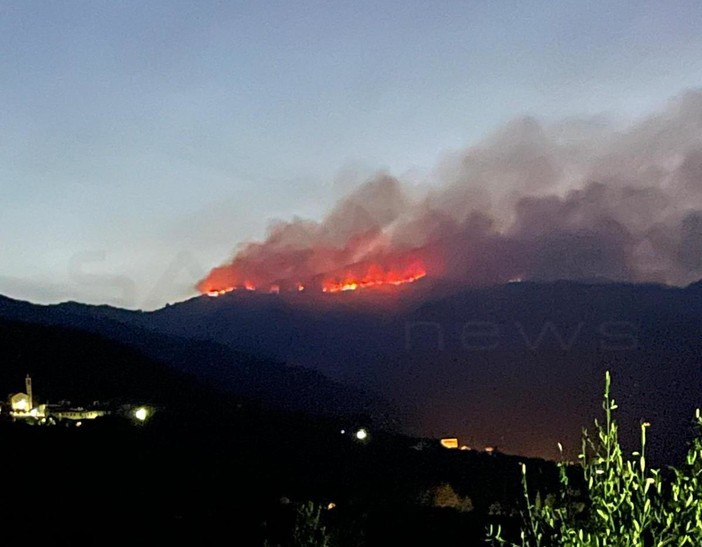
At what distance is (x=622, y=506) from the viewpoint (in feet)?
35.4

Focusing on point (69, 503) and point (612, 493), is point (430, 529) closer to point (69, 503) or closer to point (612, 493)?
point (69, 503)

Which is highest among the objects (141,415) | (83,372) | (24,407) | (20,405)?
(83,372)

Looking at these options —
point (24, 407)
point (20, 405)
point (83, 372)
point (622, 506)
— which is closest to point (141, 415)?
point (24, 407)

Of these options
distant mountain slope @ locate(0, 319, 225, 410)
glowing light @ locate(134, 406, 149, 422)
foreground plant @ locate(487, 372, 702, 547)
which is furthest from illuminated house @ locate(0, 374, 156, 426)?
foreground plant @ locate(487, 372, 702, 547)

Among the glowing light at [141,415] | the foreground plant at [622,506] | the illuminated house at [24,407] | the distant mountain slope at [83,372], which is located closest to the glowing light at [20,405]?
the illuminated house at [24,407]

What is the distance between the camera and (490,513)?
41.5m

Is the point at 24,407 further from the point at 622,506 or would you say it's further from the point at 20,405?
the point at 622,506

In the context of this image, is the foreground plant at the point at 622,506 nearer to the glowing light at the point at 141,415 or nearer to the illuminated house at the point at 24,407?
the glowing light at the point at 141,415

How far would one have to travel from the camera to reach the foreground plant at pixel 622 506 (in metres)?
10.4

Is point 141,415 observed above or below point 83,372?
below

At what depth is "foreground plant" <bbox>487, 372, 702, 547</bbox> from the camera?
34.0 feet

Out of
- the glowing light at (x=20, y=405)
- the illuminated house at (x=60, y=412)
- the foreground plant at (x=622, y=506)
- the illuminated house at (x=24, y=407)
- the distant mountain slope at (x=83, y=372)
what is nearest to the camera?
the foreground plant at (x=622, y=506)

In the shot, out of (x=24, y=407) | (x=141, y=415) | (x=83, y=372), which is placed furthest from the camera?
(x=83, y=372)

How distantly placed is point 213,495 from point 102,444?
11311 mm
